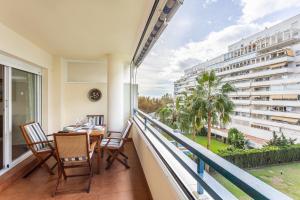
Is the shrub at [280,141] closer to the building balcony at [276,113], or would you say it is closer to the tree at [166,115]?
the building balcony at [276,113]

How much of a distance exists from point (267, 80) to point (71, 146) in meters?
2.66

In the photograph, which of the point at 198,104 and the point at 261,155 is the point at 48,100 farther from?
the point at 261,155

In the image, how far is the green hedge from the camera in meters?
0.60

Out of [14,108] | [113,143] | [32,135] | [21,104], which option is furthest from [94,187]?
[21,104]

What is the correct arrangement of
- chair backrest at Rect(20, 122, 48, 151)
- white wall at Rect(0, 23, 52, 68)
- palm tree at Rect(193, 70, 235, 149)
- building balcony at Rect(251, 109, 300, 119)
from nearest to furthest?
building balcony at Rect(251, 109, 300, 119), palm tree at Rect(193, 70, 235, 149), white wall at Rect(0, 23, 52, 68), chair backrest at Rect(20, 122, 48, 151)

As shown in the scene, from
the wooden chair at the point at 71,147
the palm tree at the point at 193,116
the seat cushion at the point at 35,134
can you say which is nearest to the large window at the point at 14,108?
the seat cushion at the point at 35,134

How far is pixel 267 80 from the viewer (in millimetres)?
701

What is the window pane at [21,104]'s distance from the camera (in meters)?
3.56

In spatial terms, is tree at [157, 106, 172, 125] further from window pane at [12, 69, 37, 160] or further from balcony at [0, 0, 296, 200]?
window pane at [12, 69, 37, 160]

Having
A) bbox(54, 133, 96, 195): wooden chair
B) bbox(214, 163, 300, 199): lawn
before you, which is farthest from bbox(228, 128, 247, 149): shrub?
bbox(54, 133, 96, 195): wooden chair

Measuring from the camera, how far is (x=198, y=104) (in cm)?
107

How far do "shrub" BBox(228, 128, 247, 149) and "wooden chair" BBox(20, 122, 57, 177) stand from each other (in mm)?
3202

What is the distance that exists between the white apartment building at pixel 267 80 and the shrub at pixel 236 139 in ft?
0.08

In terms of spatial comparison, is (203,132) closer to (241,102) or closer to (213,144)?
(213,144)
